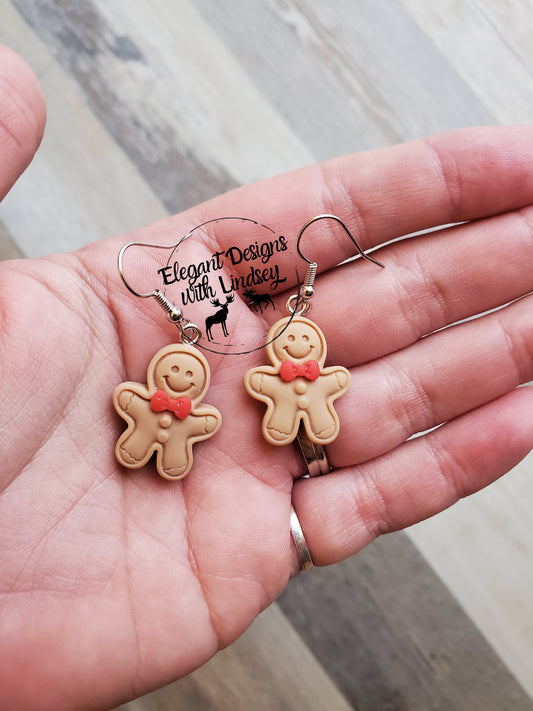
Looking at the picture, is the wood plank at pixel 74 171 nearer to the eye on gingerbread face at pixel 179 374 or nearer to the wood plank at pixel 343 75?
the wood plank at pixel 343 75

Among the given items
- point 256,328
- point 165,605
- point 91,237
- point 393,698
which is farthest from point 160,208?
point 393,698

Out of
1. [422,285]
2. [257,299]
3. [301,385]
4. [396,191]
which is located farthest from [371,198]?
[301,385]

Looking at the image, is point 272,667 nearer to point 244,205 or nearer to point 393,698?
point 393,698

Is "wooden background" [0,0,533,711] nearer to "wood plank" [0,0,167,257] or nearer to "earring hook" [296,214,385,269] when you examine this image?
"wood plank" [0,0,167,257]

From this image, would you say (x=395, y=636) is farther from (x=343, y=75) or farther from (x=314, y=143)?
(x=343, y=75)

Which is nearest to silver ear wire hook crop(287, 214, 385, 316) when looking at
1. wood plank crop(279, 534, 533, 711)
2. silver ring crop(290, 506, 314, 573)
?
silver ring crop(290, 506, 314, 573)
